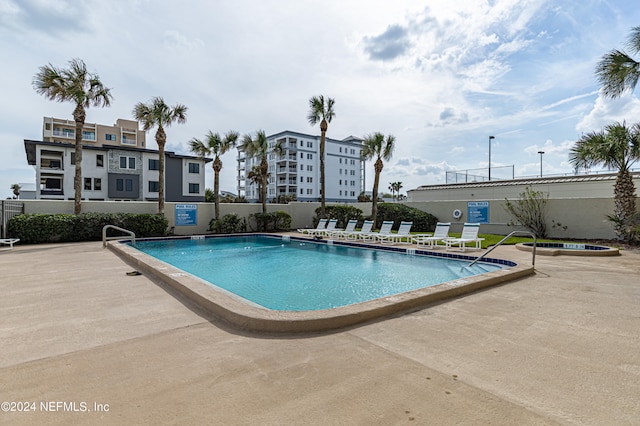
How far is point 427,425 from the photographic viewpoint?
2.36 metres

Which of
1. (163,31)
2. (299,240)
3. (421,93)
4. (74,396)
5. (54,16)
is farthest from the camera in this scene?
(299,240)

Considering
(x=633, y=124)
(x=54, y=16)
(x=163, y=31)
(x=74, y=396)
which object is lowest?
(x=74, y=396)

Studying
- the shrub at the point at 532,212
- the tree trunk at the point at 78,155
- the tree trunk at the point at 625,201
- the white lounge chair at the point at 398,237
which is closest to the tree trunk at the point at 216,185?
the tree trunk at the point at 78,155

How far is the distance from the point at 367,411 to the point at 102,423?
5.97 ft

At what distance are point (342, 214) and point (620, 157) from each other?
49.3 feet

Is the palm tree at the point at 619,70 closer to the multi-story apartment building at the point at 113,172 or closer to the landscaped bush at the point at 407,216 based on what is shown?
the landscaped bush at the point at 407,216

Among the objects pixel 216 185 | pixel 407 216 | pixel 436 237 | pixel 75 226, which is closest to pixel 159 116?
pixel 216 185

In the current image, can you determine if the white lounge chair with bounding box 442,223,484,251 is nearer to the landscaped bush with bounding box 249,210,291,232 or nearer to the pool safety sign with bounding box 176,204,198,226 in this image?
the landscaped bush with bounding box 249,210,291,232

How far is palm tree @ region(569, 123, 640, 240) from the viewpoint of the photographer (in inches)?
552

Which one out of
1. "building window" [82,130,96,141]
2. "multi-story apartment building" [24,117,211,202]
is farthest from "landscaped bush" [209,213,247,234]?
"building window" [82,130,96,141]

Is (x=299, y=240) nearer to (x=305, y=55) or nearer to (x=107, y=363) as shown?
(x=305, y=55)

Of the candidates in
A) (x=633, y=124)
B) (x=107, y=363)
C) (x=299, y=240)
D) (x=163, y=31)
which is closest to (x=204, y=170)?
(x=299, y=240)

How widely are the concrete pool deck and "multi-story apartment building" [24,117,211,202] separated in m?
37.5

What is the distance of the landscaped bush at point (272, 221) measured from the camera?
74.7 feet
